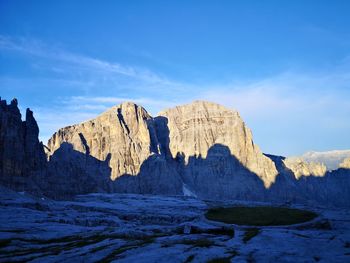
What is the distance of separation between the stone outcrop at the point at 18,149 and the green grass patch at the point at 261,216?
8255cm

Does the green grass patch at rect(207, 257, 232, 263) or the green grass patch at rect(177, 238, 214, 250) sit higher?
the green grass patch at rect(177, 238, 214, 250)

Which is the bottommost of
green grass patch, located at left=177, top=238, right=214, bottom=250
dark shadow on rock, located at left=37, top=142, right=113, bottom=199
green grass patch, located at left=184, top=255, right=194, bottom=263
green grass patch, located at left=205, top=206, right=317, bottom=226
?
green grass patch, located at left=184, top=255, right=194, bottom=263

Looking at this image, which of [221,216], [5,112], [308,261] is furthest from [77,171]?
[308,261]

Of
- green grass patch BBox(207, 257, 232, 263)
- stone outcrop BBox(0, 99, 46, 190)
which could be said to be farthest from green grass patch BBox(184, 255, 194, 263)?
stone outcrop BBox(0, 99, 46, 190)

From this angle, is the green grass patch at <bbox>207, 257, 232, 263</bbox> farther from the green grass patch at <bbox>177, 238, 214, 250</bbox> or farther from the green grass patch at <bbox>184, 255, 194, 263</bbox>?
the green grass patch at <bbox>177, 238, 214, 250</bbox>

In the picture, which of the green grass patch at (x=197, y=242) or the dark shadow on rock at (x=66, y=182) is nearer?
the green grass patch at (x=197, y=242)

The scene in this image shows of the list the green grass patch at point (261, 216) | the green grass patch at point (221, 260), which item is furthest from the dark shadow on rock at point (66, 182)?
the green grass patch at point (221, 260)

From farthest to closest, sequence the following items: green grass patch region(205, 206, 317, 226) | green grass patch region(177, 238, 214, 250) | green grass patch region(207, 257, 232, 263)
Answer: green grass patch region(205, 206, 317, 226)
green grass patch region(177, 238, 214, 250)
green grass patch region(207, 257, 232, 263)

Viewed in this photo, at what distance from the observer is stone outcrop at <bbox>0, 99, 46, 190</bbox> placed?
5276 inches

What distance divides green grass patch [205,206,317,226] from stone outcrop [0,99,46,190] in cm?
8255

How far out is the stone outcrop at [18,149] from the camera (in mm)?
134000

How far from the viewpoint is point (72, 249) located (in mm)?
41688

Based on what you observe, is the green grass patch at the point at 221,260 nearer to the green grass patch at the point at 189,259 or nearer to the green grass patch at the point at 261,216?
the green grass patch at the point at 189,259

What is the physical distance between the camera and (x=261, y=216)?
69938mm
